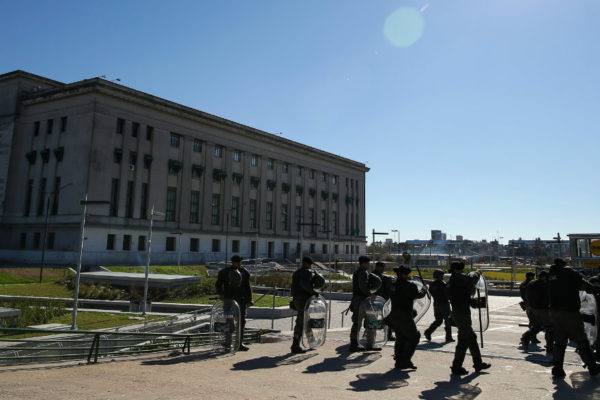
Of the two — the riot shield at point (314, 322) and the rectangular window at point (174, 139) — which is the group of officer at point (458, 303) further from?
the rectangular window at point (174, 139)

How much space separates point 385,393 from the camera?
6395mm

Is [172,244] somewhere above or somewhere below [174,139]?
below

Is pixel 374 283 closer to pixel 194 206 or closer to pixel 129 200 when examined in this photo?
pixel 129 200

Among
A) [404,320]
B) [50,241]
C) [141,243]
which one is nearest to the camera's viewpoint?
[404,320]

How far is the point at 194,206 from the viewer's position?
5709 cm

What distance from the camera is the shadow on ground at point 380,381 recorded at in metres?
6.70

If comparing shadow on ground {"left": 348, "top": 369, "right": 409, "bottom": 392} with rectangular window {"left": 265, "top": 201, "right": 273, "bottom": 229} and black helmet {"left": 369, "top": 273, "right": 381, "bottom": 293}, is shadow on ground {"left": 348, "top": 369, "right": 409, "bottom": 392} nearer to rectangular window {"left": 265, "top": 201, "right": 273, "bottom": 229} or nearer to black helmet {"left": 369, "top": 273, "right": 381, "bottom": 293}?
black helmet {"left": 369, "top": 273, "right": 381, "bottom": 293}

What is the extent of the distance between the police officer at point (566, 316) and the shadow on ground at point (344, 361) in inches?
130

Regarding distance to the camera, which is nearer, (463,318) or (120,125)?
(463,318)

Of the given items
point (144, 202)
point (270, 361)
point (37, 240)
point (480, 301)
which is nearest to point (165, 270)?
point (144, 202)

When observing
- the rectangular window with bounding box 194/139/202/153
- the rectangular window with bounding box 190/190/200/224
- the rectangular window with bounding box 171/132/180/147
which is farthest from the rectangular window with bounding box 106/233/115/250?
the rectangular window with bounding box 194/139/202/153

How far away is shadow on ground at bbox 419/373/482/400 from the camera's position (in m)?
6.31

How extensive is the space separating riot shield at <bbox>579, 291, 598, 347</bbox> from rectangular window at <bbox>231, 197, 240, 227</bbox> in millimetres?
54734

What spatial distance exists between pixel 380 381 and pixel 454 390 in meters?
1.13
